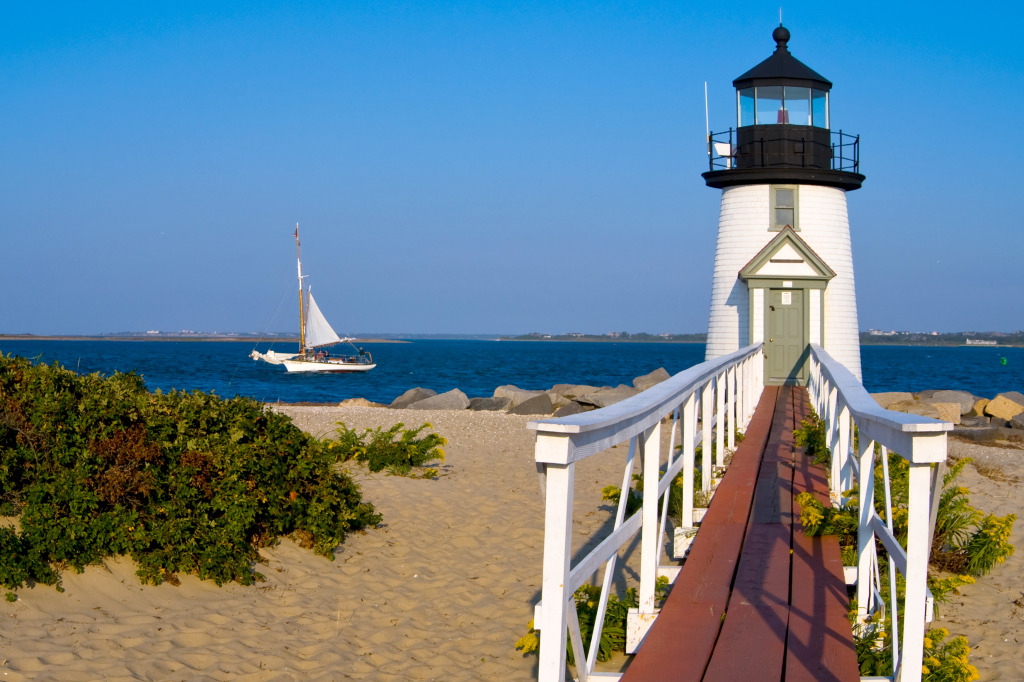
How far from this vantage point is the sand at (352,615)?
579cm

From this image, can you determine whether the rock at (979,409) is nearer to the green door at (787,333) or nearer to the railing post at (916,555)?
the green door at (787,333)

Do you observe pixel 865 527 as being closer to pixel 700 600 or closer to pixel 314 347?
pixel 700 600

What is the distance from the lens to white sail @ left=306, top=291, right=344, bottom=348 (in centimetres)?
6819

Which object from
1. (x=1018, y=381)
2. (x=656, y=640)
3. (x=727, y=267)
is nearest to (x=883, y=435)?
(x=656, y=640)

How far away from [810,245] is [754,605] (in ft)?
47.3

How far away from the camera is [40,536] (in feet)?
21.7

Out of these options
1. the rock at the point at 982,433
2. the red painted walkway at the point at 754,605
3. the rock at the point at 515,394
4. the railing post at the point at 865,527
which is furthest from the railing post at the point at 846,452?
the rock at the point at 515,394

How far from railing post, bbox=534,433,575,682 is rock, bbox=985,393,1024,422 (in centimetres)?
2585

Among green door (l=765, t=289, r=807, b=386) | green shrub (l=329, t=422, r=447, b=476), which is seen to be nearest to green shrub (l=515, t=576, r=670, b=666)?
green shrub (l=329, t=422, r=447, b=476)

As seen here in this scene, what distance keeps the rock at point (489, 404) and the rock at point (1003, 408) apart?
1394 cm

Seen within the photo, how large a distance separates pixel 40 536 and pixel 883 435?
5.76 m

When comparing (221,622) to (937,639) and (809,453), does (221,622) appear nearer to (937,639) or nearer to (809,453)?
(937,639)

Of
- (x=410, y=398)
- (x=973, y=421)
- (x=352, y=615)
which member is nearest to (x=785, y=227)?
(x=973, y=421)

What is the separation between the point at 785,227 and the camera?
17594mm
